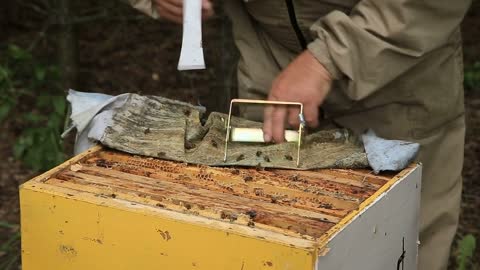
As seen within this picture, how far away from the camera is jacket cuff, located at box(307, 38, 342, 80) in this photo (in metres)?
2.03

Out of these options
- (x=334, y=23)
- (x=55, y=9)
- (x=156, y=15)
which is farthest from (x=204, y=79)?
(x=334, y=23)

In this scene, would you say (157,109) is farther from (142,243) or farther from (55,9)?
(55,9)

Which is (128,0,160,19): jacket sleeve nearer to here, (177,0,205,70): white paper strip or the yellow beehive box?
(177,0,205,70): white paper strip

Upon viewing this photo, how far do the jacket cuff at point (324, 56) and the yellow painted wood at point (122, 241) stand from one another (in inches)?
24.4

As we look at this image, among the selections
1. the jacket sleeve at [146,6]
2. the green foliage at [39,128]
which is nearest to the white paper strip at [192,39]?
the jacket sleeve at [146,6]

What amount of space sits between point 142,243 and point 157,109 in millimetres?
614

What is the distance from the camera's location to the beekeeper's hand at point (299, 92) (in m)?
2.03

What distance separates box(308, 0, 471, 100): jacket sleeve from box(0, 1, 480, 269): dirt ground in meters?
1.96

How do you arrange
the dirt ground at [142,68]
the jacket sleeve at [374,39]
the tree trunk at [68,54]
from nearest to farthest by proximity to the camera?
the jacket sleeve at [374,39]
the dirt ground at [142,68]
the tree trunk at [68,54]

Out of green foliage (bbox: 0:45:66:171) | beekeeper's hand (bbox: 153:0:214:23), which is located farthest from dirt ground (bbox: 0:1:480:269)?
beekeeper's hand (bbox: 153:0:214:23)

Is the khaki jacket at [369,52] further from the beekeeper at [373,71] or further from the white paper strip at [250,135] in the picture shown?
the white paper strip at [250,135]

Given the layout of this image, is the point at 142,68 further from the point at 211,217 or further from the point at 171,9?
the point at 211,217

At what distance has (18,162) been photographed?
4363mm

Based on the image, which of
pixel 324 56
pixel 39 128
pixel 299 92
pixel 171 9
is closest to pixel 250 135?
pixel 299 92
